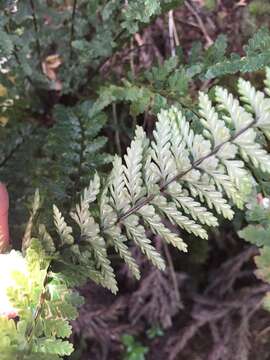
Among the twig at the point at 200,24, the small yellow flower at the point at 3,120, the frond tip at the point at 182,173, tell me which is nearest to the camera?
the frond tip at the point at 182,173

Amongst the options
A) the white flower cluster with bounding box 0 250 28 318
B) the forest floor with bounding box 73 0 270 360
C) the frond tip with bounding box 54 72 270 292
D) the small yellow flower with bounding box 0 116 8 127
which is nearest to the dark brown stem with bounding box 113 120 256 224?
the frond tip with bounding box 54 72 270 292

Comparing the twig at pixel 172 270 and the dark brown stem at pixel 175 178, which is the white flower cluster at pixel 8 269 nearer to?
the dark brown stem at pixel 175 178

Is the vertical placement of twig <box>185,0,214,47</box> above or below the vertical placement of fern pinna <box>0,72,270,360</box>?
above

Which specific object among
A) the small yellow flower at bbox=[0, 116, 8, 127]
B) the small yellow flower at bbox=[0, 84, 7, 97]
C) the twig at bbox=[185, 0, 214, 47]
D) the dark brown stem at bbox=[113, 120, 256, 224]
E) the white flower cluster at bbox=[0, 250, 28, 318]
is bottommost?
the white flower cluster at bbox=[0, 250, 28, 318]

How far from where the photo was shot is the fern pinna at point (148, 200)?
2.11 feet

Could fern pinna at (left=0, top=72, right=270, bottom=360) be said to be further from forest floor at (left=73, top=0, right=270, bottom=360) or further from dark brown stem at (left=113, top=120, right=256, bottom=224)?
forest floor at (left=73, top=0, right=270, bottom=360)

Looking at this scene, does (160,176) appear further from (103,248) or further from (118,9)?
(118,9)

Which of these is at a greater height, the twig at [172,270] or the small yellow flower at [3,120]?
the small yellow flower at [3,120]

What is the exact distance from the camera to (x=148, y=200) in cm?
72

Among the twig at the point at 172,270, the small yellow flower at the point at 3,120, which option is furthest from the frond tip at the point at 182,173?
the twig at the point at 172,270

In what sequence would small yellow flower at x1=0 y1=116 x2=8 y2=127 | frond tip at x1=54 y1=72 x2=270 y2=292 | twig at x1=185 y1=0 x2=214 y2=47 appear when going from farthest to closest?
twig at x1=185 y1=0 x2=214 y2=47 < small yellow flower at x1=0 y1=116 x2=8 y2=127 < frond tip at x1=54 y1=72 x2=270 y2=292

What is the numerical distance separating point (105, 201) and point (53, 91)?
2.10 ft

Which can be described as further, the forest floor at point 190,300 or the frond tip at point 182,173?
the forest floor at point 190,300

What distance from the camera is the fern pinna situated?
644mm
